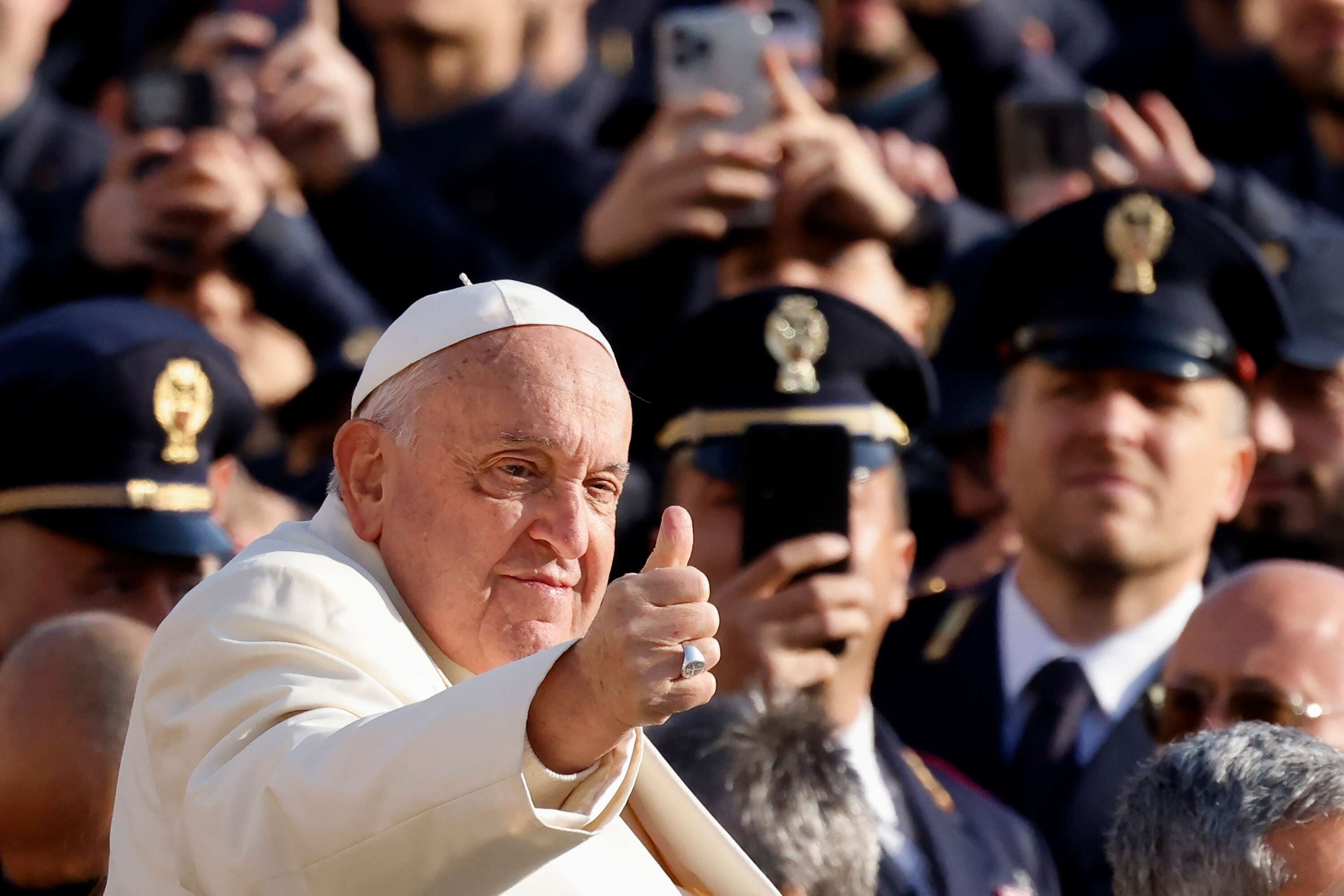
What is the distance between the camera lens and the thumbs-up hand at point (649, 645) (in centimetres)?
212

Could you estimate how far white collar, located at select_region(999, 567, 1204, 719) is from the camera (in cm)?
477

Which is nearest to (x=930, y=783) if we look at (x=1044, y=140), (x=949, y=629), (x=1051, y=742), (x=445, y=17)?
(x=1051, y=742)

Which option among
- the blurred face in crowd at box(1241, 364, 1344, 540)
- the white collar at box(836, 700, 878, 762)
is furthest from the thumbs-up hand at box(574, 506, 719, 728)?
the blurred face in crowd at box(1241, 364, 1344, 540)

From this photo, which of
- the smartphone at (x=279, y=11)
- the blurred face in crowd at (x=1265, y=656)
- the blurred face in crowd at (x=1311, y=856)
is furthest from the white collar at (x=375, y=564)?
the smartphone at (x=279, y=11)

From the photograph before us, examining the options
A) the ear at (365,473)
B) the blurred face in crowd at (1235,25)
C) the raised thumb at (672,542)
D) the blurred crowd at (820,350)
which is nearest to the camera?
the raised thumb at (672,542)

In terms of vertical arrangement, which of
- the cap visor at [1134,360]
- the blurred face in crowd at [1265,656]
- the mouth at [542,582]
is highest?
the mouth at [542,582]

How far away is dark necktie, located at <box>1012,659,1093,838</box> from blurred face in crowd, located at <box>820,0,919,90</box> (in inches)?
104

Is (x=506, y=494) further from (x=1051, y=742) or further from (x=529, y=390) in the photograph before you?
(x=1051, y=742)

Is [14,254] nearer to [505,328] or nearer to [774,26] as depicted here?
[774,26]

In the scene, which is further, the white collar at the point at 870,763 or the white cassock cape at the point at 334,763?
the white collar at the point at 870,763

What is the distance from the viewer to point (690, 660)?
2123 millimetres

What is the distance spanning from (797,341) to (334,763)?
8.75 ft

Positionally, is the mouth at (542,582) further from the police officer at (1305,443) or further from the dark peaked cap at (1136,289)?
the police officer at (1305,443)

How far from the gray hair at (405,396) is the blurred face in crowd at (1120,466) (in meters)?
2.40
